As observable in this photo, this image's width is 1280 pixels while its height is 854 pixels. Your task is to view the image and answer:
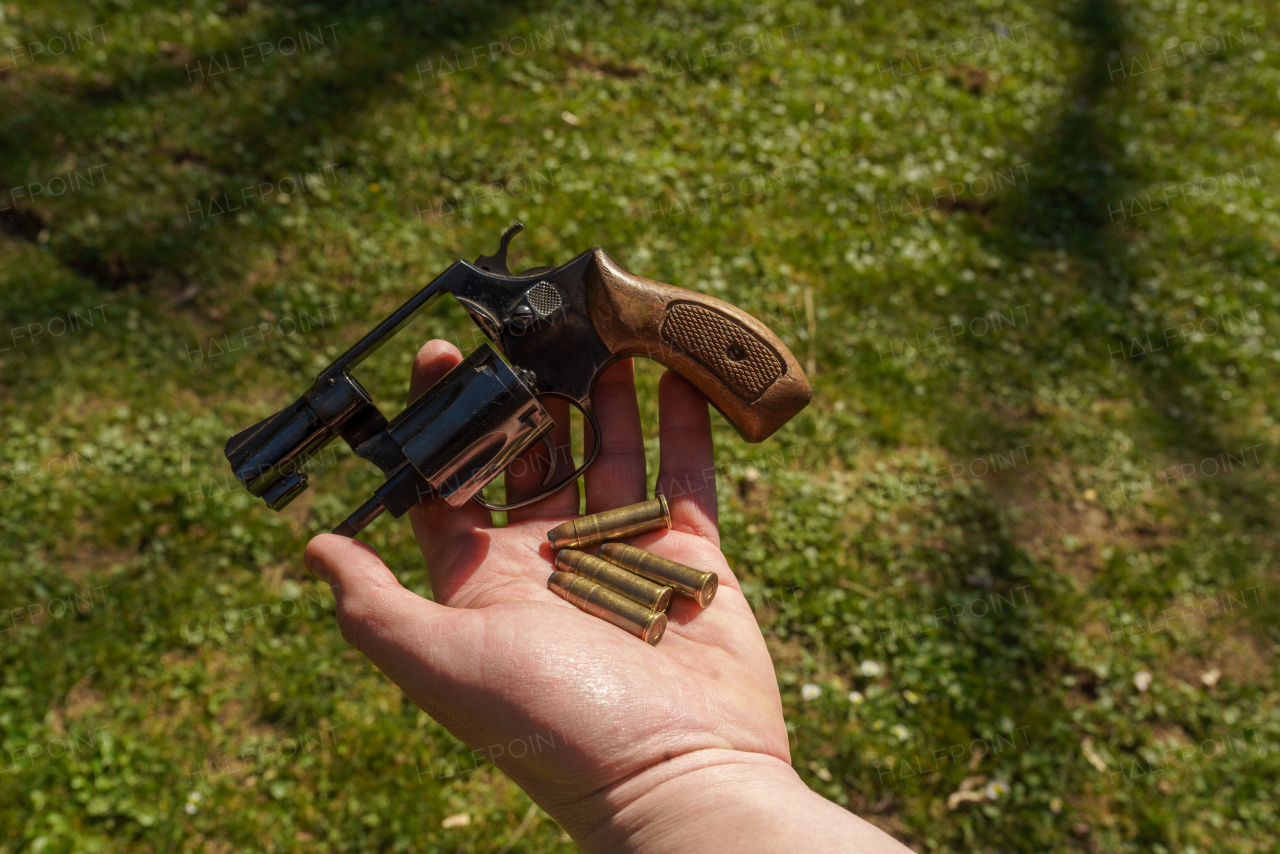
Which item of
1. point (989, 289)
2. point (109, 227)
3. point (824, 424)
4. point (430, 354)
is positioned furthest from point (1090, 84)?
point (109, 227)

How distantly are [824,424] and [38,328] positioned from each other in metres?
3.34

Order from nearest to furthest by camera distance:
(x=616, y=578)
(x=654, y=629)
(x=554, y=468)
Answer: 1. (x=654, y=629)
2. (x=616, y=578)
3. (x=554, y=468)

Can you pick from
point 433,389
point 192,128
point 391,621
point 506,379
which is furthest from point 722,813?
point 192,128

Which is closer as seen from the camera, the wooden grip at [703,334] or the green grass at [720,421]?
the wooden grip at [703,334]

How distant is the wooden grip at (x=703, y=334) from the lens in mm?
2141

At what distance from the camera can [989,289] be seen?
12.4 feet

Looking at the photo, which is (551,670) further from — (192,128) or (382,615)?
(192,128)

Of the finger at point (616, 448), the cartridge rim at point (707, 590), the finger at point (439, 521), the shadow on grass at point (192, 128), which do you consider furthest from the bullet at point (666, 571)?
the shadow on grass at point (192, 128)

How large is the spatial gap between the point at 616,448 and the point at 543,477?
25 cm

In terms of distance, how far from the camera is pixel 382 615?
5.93 feet

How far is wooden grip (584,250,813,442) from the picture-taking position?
214cm

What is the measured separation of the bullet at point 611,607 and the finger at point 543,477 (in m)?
0.31

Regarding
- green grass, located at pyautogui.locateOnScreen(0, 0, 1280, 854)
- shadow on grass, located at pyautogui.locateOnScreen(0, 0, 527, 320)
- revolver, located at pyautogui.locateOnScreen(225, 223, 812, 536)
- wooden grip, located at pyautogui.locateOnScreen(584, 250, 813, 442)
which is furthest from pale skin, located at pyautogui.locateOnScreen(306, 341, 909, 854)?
shadow on grass, located at pyautogui.locateOnScreen(0, 0, 527, 320)

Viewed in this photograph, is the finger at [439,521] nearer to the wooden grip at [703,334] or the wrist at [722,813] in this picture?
the wooden grip at [703,334]
